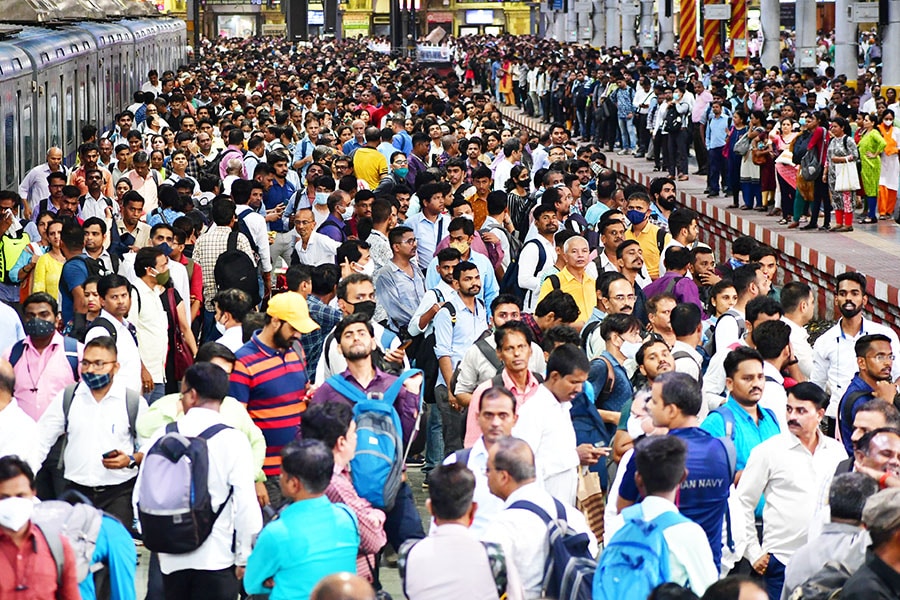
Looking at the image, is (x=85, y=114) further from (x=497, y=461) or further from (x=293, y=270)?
(x=497, y=461)

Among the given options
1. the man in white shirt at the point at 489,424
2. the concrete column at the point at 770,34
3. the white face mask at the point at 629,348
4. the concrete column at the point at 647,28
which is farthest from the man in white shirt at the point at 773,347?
the concrete column at the point at 647,28

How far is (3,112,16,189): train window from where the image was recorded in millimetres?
16500

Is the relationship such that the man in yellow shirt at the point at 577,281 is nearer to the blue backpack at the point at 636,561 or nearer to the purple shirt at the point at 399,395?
the purple shirt at the point at 399,395

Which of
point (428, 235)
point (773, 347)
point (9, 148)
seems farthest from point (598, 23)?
point (773, 347)

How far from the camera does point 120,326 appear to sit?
9.24 meters

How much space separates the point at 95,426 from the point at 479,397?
1.76m

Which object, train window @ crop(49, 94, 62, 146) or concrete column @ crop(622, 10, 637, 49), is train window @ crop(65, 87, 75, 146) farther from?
concrete column @ crop(622, 10, 637, 49)

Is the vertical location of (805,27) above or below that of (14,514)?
above

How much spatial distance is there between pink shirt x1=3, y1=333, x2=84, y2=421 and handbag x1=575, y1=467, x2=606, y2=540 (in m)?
2.65

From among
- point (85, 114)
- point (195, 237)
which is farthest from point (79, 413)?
point (85, 114)

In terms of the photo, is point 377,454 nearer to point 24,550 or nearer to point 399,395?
point 399,395

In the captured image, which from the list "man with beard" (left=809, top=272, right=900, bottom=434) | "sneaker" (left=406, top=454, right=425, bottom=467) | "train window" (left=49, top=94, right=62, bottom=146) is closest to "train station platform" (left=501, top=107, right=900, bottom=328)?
"sneaker" (left=406, top=454, right=425, bottom=467)

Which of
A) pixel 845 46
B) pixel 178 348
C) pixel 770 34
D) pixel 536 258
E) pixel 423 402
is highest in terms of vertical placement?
pixel 770 34

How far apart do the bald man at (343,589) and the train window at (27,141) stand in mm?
13895
